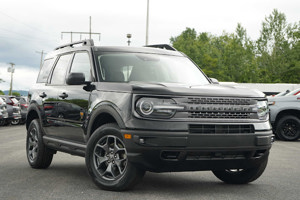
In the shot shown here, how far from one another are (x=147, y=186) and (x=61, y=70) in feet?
8.24

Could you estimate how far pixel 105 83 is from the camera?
20.4 ft

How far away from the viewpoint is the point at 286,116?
1666 centimetres

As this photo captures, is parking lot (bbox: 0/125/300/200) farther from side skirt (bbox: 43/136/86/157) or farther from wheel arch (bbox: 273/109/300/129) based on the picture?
wheel arch (bbox: 273/109/300/129)

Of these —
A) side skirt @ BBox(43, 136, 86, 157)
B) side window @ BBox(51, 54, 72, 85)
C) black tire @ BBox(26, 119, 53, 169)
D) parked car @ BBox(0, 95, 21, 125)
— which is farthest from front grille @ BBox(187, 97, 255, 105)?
parked car @ BBox(0, 95, 21, 125)

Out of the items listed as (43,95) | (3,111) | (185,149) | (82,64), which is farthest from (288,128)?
(3,111)

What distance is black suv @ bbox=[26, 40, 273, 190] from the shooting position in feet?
17.7

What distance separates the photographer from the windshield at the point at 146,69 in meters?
6.60

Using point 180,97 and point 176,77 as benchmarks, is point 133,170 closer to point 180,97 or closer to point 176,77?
point 180,97

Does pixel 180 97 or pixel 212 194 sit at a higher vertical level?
pixel 180 97

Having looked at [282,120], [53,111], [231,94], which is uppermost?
[231,94]

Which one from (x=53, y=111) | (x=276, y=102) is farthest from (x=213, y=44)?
(x=53, y=111)

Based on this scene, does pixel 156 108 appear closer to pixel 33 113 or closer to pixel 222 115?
pixel 222 115

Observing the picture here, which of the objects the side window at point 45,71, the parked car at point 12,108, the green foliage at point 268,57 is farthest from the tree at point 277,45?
the side window at point 45,71

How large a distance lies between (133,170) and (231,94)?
54.6 inches
